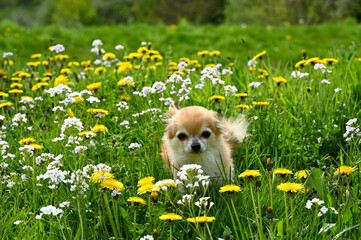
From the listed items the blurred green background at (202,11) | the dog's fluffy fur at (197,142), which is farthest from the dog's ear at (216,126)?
the blurred green background at (202,11)

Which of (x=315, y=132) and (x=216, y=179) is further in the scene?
(x=315, y=132)

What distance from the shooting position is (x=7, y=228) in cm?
229

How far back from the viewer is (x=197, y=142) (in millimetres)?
2988

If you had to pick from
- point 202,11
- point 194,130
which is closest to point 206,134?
point 194,130

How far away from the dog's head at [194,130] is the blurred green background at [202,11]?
895 centimetres

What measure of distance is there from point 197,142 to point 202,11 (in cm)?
2679

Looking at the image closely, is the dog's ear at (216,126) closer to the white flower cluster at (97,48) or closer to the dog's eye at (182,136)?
the dog's eye at (182,136)

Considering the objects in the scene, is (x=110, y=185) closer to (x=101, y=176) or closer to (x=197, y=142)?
(x=101, y=176)

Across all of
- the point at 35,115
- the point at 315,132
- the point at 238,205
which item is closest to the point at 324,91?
the point at 315,132

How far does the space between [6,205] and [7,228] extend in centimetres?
39

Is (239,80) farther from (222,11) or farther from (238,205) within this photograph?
(222,11)

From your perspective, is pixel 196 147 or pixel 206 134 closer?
pixel 196 147

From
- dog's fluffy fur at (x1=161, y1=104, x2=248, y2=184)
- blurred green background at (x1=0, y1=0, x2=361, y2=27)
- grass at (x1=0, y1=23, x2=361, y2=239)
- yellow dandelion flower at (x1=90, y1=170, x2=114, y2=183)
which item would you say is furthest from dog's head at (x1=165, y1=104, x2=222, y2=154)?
blurred green background at (x1=0, y1=0, x2=361, y2=27)

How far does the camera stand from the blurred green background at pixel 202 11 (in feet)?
60.8
